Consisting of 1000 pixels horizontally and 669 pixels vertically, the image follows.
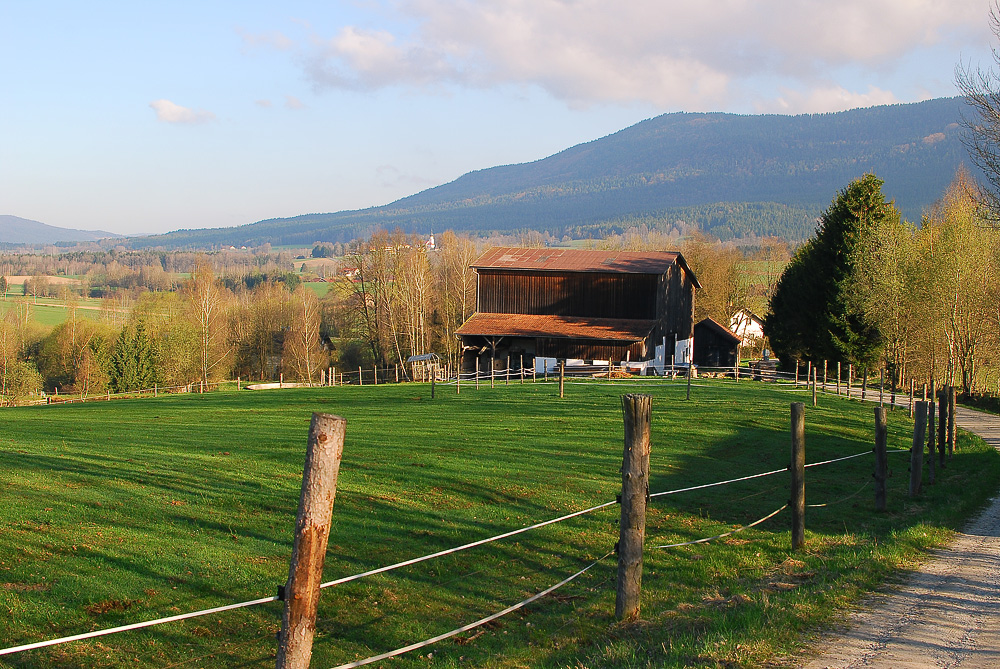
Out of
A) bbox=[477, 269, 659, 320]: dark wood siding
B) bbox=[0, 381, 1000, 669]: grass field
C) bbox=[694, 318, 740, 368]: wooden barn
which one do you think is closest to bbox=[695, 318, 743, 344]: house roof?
bbox=[694, 318, 740, 368]: wooden barn

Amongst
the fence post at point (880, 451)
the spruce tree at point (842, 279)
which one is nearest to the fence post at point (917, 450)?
the fence post at point (880, 451)

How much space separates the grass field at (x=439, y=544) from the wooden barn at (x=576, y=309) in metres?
30.5

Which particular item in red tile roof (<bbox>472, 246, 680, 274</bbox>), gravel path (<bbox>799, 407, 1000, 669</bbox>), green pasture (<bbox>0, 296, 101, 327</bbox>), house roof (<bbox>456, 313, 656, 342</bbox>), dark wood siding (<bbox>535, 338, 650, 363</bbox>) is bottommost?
gravel path (<bbox>799, 407, 1000, 669</bbox>)

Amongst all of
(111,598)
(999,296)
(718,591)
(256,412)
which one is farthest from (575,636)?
(999,296)

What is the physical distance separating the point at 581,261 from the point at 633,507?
48307 mm

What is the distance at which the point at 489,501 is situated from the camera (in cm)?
1211

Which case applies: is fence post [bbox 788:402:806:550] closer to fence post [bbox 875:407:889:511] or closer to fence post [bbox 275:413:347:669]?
fence post [bbox 875:407:889:511]

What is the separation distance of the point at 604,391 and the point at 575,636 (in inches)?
1011

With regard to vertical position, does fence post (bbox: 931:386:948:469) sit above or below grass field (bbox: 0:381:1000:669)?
above

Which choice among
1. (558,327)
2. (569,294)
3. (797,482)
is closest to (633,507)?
(797,482)

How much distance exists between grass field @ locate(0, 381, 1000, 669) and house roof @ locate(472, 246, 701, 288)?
3423cm

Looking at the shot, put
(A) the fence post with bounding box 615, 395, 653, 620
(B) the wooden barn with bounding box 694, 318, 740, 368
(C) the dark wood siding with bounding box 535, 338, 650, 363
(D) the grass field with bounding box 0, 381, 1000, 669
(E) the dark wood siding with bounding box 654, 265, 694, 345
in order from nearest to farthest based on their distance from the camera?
(D) the grass field with bounding box 0, 381, 1000, 669 → (A) the fence post with bounding box 615, 395, 653, 620 → (C) the dark wood siding with bounding box 535, 338, 650, 363 → (E) the dark wood siding with bounding box 654, 265, 694, 345 → (B) the wooden barn with bounding box 694, 318, 740, 368

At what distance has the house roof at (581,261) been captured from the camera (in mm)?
53125

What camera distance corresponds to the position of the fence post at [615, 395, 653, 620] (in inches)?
300
